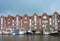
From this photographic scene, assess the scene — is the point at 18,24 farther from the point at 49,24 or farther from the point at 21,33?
the point at 49,24

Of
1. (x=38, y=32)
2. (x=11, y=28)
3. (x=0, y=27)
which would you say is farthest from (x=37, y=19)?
(x=0, y=27)

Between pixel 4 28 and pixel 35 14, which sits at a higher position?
pixel 35 14

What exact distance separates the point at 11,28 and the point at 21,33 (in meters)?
2.41

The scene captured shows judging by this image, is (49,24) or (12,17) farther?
(12,17)

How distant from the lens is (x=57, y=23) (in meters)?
33.9

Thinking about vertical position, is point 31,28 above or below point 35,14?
below

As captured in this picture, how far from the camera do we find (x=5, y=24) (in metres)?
37.2

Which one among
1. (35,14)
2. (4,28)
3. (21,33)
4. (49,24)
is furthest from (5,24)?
(49,24)

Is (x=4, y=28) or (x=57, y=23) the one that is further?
(x=4, y=28)

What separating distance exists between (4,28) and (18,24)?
10.2 feet

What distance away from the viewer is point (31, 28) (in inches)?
1391

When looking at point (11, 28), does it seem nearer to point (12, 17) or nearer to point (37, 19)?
point (12, 17)

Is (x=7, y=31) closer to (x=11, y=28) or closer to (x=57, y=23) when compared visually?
(x=11, y=28)

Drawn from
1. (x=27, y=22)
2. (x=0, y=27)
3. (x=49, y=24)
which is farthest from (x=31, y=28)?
(x=0, y=27)
